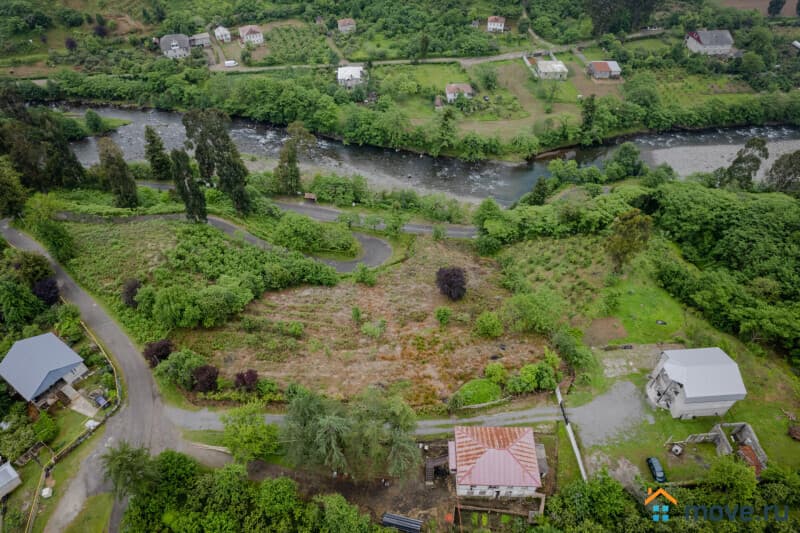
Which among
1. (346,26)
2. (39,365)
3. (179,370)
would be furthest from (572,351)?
(346,26)

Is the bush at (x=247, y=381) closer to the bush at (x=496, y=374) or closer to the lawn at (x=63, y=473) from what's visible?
the lawn at (x=63, y=473)

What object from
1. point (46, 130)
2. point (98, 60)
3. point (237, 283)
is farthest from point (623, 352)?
point (98, 60)

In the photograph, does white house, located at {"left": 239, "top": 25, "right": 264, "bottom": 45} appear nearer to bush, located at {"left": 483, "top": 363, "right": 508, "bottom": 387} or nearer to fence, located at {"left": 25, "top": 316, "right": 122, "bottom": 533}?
fence, located at {"left": 25, "top": 316, "right": 122, "bottom": 533}

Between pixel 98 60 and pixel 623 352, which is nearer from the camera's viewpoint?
pixel 623 352

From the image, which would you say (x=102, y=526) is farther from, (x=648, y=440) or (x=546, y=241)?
(x=546, y=241)

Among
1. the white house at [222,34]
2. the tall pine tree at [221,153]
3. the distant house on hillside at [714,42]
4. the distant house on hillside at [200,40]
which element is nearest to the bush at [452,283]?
the tall pine tree at [221,153]

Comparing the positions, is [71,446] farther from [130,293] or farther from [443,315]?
[443,315]
